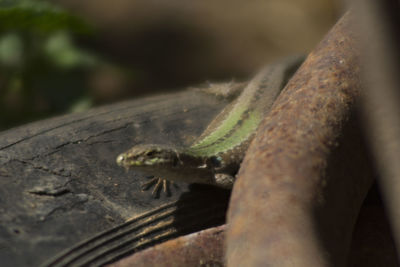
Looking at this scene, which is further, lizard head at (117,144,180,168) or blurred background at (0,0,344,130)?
blurred background at (0,0,344,130)

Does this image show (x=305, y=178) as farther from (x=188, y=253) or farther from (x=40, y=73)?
(x=40, y=73)

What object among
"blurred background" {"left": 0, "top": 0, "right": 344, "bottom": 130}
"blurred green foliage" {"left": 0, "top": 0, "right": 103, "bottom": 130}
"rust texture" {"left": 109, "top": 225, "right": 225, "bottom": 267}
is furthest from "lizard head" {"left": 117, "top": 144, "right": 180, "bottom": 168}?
"blurred background" {"left": 0, "top": 0, "right": 344, "bottom": 130}

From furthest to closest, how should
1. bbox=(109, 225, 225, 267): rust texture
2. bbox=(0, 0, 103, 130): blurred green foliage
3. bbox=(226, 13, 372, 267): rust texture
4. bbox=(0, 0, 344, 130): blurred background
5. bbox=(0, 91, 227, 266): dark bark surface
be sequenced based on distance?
bbox=(0, 0, 344, 130): blurred background → bbox=(0, 0, 103, 130): blurred green foliage → bbox=(0, 91, 227, 266): dark bark surface → bbox=(109, 225, 225, 267): rust texture → bbox=(226, 13, 372, 267): rust texture

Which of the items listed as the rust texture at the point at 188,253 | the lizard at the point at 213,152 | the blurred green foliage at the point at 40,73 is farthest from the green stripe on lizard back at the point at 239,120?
the blurred green foliage at the point at 40,73

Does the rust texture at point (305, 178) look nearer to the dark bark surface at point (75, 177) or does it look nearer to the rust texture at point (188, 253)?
the rust texture at point (188, 253)

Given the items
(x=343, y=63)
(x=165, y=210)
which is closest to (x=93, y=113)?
(x=165, y=210)

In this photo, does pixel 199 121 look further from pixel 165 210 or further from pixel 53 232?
pixel 53 232

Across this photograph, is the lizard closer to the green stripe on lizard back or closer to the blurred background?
the green stripe on lizard back
